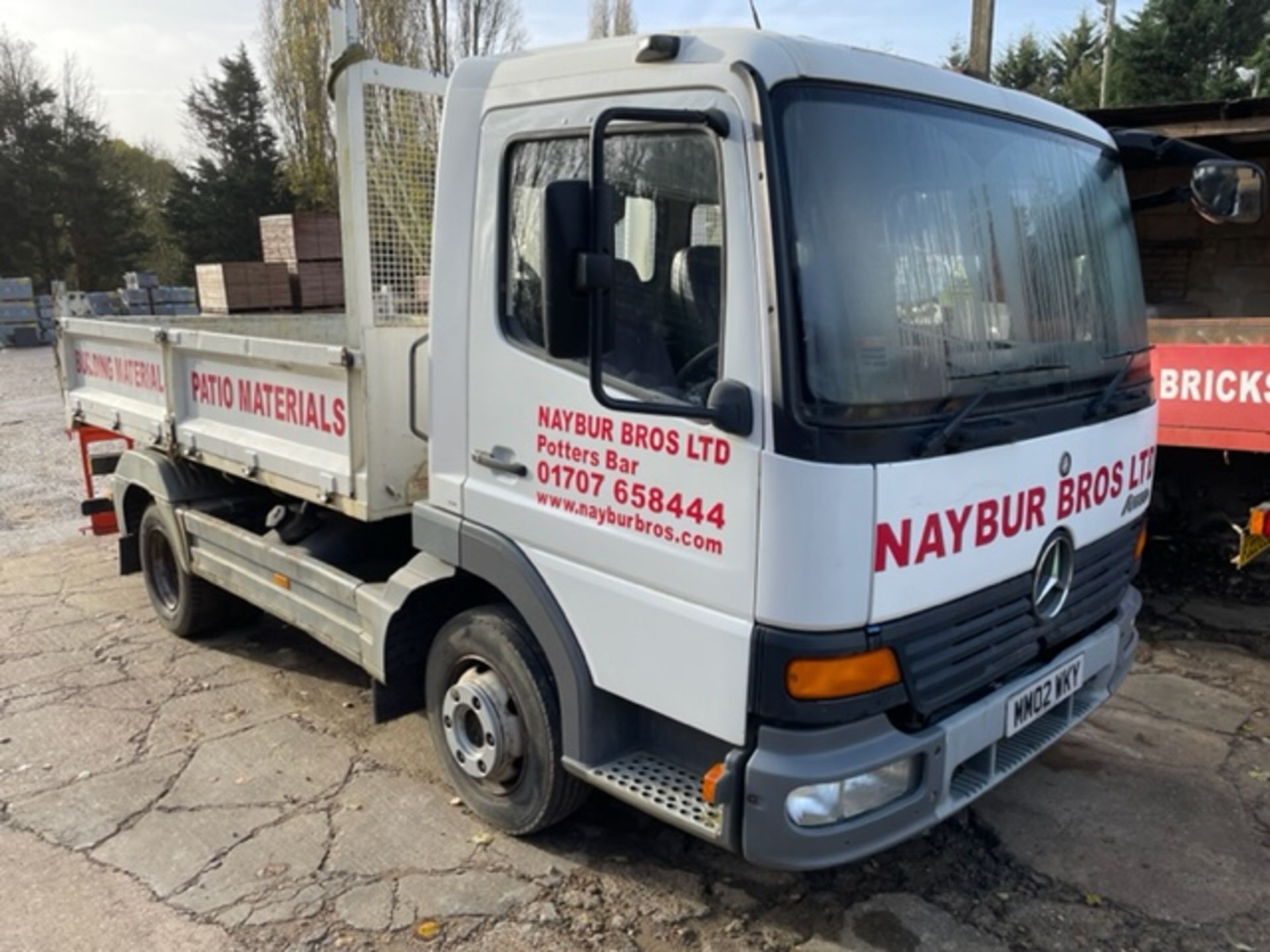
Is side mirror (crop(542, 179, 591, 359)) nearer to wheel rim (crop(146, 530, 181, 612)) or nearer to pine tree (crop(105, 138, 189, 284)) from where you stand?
wheel rim (crop(146, 530, 181, 612))

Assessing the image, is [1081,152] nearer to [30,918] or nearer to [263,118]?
[30,918]

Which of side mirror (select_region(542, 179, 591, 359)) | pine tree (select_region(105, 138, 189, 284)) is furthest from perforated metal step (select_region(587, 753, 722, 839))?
pine tree (select_region(105, 138, 189, 284))

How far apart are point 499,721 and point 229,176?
33.3 metres

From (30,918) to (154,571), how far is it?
283 cm

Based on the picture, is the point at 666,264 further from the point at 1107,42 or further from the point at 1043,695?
the point at 1107,42

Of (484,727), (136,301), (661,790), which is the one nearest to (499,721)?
(484,727)

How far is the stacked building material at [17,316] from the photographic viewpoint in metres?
25.6

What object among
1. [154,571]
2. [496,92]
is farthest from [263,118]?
[496,92]

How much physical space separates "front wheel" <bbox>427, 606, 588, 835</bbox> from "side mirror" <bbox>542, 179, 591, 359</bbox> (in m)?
1.18

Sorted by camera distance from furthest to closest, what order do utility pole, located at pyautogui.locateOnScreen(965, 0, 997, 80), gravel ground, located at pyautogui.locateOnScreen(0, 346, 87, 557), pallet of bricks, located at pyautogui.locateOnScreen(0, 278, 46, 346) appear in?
pallet of bricks, located at pyautogui.locateOnScreen(0, 278, 46, 346) → utility pole, located at pyautogui.locateOnScreen(965, 0, 997, 80) → gravel ground, located at pyautogui.locateOnScreen(0, 346, 87, 557)

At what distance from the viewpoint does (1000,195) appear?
9.34 feet

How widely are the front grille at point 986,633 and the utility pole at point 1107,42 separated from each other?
93.8ft

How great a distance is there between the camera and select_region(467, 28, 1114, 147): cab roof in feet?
7.84

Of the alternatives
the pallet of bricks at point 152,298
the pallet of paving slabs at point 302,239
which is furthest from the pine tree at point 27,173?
the pallet of paving slabs at point 302,239
